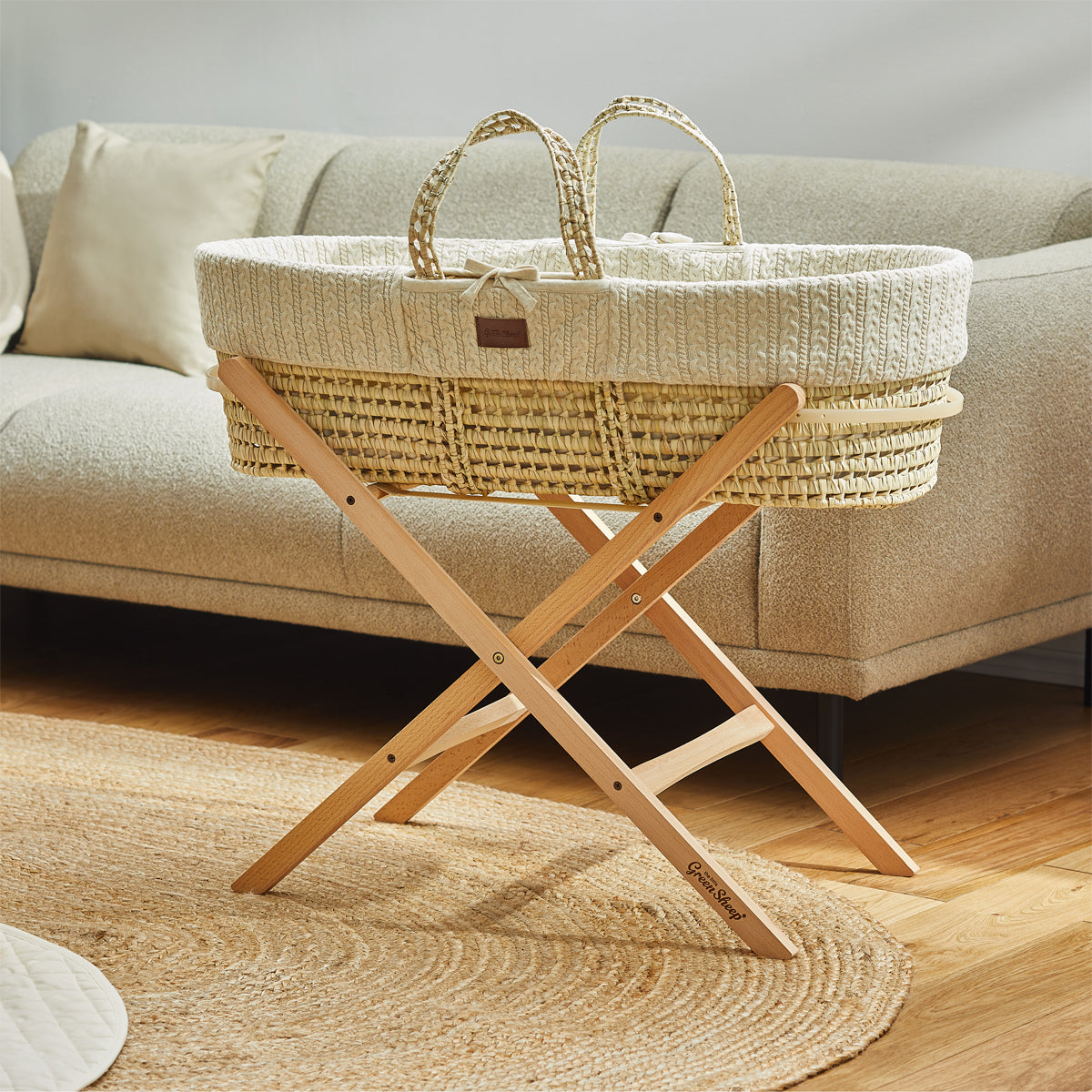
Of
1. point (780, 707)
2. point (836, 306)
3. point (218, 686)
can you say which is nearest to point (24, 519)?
point (218, 686)

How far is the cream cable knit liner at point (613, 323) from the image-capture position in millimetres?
1232

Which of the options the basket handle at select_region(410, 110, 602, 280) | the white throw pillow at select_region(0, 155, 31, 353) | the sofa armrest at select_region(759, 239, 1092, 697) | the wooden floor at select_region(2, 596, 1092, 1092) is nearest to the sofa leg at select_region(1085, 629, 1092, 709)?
the wooden floor at select_region(2, 596, 1092, 1092)

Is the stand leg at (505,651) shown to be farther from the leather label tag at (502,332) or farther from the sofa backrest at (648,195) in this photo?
the sofa backrest at (648,195)

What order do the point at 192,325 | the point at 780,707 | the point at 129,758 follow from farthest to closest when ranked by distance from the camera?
the point at 192,325 → the point at 780,707 → the point at 129,758

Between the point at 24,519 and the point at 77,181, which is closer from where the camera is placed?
the point at 24,519

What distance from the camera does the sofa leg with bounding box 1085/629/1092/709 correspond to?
2.19 metres

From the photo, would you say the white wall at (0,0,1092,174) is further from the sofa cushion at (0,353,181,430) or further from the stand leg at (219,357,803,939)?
the stand leg at (219,357,803,939)

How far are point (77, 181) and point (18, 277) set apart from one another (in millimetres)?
215

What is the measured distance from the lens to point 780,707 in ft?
7.45

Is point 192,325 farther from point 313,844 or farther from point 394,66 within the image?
point 313,844

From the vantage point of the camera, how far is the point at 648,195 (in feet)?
7.71

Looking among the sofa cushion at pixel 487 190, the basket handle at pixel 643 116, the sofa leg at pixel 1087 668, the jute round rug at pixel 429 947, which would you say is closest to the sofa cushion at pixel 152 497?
the jute round rug at pixel 429 947

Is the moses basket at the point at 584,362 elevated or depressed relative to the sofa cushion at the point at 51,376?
elevated

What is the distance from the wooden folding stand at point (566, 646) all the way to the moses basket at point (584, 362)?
3 cm
